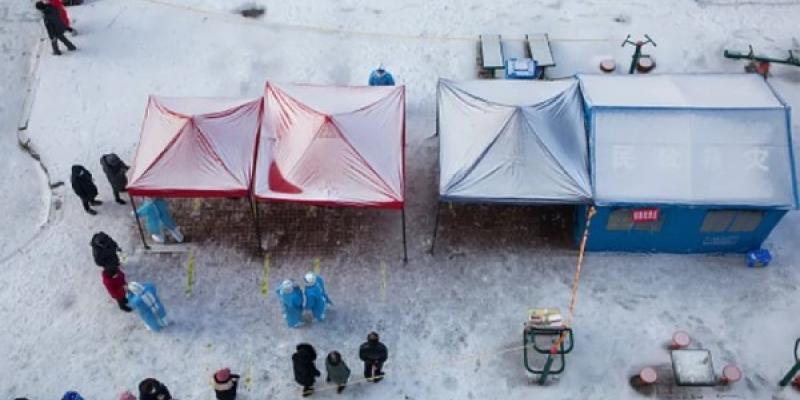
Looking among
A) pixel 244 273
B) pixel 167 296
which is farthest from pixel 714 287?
pixel 167 296

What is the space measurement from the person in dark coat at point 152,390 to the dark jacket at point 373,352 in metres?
3.17

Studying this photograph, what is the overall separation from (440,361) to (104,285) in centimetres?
624

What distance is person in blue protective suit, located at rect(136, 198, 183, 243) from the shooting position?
14.0 meters

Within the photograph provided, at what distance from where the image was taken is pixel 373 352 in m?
12.2

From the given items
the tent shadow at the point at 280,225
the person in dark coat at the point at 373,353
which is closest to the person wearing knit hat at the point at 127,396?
the tent shadow at the point at 280,225

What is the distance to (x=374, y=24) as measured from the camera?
720 inches

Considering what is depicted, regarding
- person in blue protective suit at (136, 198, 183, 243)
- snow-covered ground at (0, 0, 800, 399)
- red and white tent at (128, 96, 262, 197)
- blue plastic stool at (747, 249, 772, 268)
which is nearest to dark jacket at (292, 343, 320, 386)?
snow-covered ground at (0, 0, 800, 399)

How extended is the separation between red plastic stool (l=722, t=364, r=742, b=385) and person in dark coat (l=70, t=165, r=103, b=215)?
12.1 metres

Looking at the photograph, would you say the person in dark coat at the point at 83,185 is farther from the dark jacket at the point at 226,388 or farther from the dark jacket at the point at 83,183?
the dark jacket at the point at 226,388

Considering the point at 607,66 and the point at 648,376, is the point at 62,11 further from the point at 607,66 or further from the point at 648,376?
the point at 648,376

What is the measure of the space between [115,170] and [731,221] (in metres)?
11.6

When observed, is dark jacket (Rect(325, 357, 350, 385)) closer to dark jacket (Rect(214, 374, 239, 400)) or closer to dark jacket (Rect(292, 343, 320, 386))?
dark jacket (Rect(292, 343, 320, 386))

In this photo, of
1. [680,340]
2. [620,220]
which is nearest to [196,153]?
[620,220]

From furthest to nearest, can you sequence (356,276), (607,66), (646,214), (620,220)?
1. (607,66)
2. (356,276)
3. (620,220)
4. (646,214)
